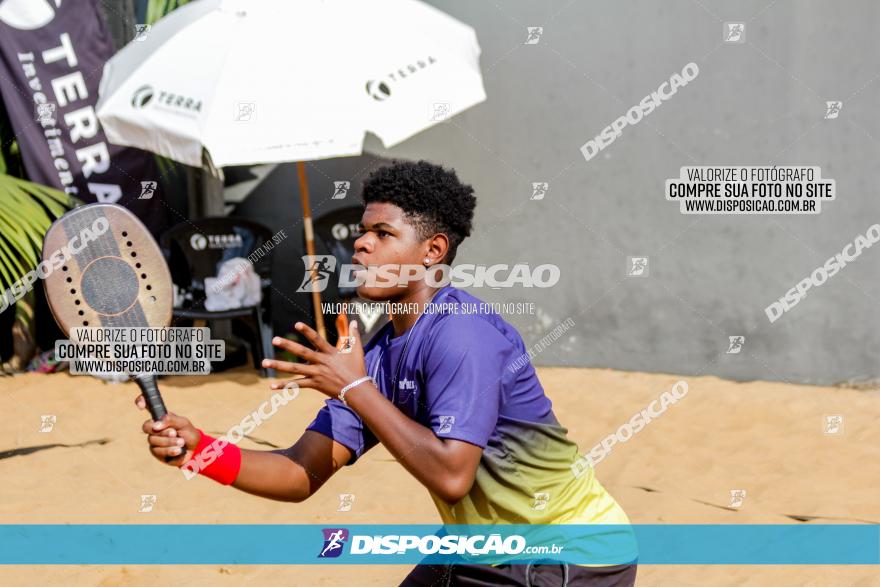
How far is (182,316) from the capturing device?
7.32 metres

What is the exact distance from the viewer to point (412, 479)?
5449 millimetres

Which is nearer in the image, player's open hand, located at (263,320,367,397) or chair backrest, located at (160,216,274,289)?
player's open hand, located at (263,320,367,397)

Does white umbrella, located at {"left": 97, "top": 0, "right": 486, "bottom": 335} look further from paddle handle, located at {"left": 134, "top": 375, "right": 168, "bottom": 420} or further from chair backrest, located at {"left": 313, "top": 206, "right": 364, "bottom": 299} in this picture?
paddle handle, located at {"left": 134, "top": 375, "right": 168, "bottom": 420}

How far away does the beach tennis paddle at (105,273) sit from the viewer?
275 cm

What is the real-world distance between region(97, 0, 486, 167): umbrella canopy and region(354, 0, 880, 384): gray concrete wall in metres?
0.91

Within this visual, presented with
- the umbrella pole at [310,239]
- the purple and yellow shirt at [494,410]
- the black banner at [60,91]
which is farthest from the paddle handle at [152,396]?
the black banner at [60,91]

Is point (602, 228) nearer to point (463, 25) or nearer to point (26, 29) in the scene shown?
point (463, 25)

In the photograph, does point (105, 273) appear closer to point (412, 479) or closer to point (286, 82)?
point (412, 479)

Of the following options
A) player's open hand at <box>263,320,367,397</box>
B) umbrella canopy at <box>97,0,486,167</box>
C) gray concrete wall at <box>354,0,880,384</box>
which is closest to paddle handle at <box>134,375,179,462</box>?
player's open hand at <box>263,320,367,397</box>

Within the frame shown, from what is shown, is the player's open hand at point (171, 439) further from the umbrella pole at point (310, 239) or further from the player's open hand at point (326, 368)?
the umbrella pole at point (310, 239)

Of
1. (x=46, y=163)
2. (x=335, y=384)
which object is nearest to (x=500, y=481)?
(x=335, y=384)

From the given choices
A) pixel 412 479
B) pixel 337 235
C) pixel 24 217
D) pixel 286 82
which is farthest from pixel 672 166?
pixel 24 217

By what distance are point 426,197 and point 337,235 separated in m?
4.70

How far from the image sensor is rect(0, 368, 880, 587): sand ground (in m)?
4.39
